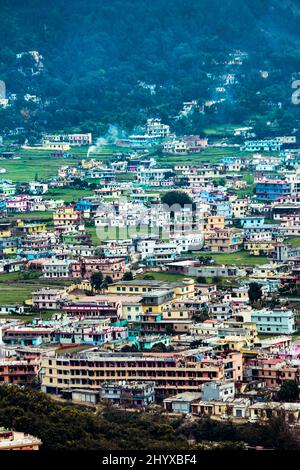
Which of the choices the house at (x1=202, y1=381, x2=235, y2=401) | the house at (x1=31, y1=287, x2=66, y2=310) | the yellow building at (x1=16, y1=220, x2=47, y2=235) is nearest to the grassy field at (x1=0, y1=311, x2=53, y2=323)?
the house at (x1=31, y1=287, x2=66, y2=310)

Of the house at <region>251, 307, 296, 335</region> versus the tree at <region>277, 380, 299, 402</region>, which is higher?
the house at <region>251, 307, 296, 335</region>

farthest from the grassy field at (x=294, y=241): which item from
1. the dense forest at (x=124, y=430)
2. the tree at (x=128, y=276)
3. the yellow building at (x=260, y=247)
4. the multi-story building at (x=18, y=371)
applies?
the dense forest at (x=124, y=430)

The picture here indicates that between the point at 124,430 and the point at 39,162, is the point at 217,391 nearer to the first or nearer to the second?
the point at 124,430

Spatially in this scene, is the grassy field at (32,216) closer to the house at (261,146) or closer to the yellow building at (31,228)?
the yellow building at (31,228)

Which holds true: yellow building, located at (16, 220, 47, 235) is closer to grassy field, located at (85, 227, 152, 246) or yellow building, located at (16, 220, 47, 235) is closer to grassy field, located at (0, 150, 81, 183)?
grassy field, located at (85, 227, 152, 246)

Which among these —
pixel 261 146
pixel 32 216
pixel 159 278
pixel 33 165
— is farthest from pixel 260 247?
pixel 261 146
